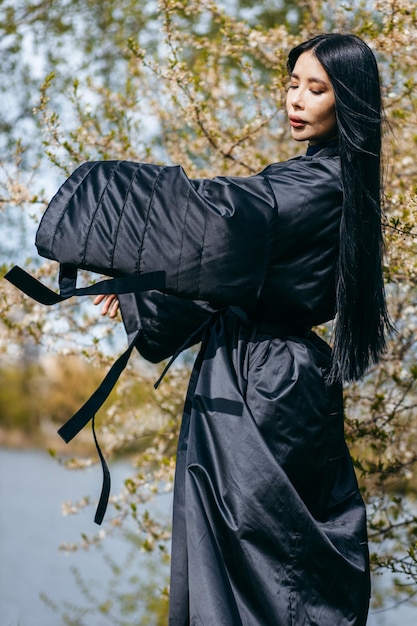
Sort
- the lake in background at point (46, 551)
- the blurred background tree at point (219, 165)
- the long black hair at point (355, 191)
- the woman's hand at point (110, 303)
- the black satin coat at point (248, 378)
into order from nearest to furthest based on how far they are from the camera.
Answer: the black satin coat at point (248, 378), the long black hair at point (355, 191), the woman's hand at point (110, 303), the blurred background tree at point (219, 165), the lake in background at point (46, 551)

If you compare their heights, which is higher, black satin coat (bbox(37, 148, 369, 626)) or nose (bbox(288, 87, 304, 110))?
nose (bbox(288, 87, 304, 110))

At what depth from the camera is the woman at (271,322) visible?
188cm

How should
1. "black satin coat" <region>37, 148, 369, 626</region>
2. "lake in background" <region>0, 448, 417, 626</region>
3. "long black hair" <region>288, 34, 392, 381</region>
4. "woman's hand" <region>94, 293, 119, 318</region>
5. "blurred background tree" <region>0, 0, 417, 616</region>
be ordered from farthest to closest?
1. "lake in background" <region>0, 448, 417, 626</region>
2. "blurred background tree" <region>0, 0, 417, 616</region>
3. "woman's hand" <region>94, 293, 119, 318</region>
4. "long black hair" <region>288, 34, 392, 381</region>
5. "black satin coat" <region>37, 148, 369, 626</region>

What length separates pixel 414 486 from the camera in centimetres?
435

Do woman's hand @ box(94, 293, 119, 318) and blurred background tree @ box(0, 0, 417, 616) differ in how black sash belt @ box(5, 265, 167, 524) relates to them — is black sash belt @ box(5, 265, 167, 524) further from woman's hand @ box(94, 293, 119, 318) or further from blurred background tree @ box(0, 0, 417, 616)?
blurred background tree @ box(0, 0, 417, 616)

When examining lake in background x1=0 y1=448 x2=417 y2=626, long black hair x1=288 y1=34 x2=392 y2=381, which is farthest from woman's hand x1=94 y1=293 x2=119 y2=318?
lake in background x1=0 y1=448 x2=417 y2=626

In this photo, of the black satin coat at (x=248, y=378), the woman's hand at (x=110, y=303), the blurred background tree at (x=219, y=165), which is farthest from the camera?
the blurred background tree at (x=219, y=165)

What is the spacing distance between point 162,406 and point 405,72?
1833mm

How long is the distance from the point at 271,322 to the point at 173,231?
1.16ft

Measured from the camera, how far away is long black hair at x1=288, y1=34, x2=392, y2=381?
2029 millimetres

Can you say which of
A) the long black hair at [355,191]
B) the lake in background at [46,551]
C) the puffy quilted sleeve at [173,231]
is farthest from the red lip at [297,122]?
the lake in background at [46,551]

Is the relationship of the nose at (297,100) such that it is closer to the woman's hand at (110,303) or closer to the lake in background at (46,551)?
the woman's hand at (110,303)

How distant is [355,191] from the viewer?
203 centimetres

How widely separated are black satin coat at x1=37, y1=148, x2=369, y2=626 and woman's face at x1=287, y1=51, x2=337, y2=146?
9 cm
